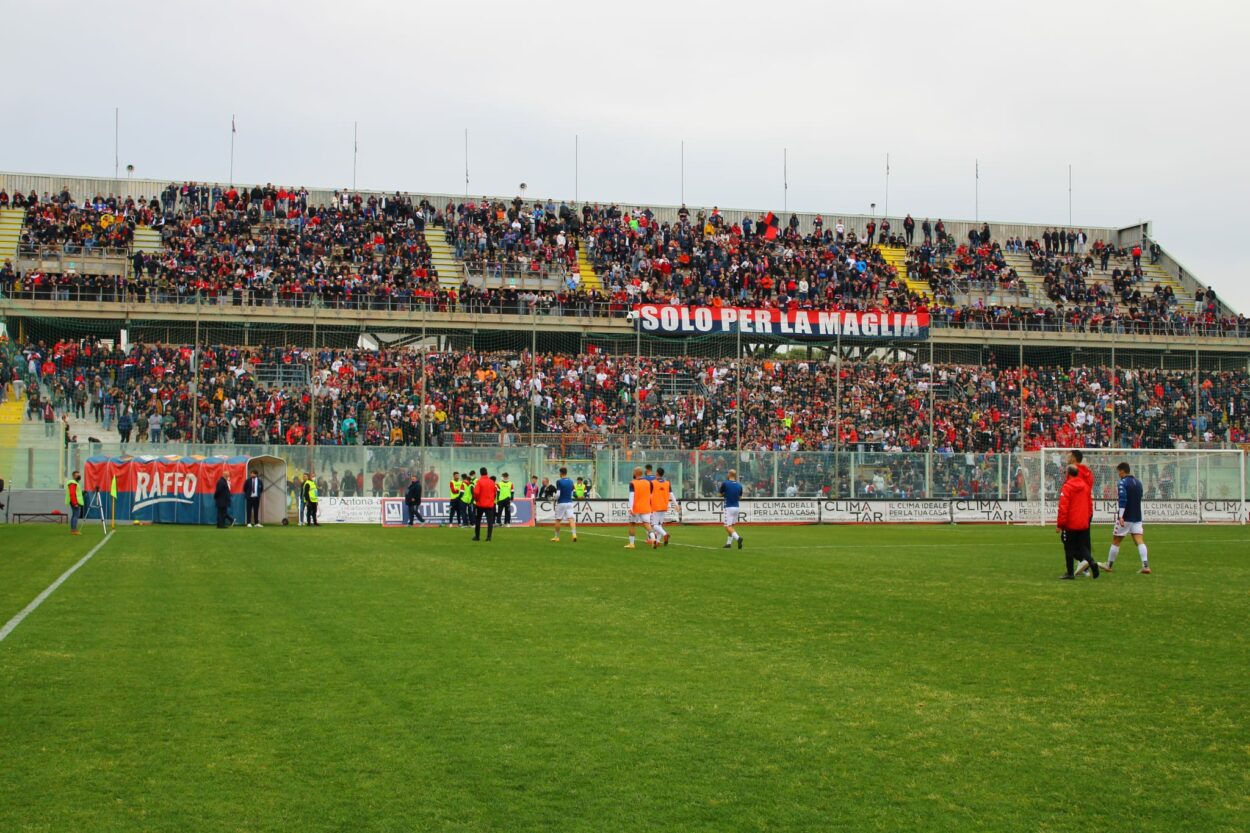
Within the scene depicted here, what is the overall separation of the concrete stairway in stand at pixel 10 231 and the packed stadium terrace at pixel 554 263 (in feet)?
2.48

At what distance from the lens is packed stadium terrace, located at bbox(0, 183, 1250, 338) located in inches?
Result: 2112

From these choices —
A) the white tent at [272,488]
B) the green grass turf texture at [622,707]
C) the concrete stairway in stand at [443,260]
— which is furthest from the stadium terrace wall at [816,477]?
the green grass turf texture at [622,707]

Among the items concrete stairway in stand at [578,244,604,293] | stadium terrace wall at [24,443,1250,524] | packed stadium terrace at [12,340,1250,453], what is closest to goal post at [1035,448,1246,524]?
stadium terrace wall at [24,443,1250,524]

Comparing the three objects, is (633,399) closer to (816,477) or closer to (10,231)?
(816,477)

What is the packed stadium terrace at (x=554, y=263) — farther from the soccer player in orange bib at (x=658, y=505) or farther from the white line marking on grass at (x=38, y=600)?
the white line marking on grass at (x=38, y=600)

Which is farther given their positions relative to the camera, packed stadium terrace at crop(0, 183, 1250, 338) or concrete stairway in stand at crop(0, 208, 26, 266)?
concrete stairway in stand at crop(0, 208, 26, 266)

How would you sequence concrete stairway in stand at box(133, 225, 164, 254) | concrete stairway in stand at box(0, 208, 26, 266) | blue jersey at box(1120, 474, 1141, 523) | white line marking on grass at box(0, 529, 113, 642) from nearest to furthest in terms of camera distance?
1. white line marking on grass at box(0, 529, 113, 642)
2. blue jersey at box(1120, 474, 1141, 523)
3. concrete stairway in stand at box(0, 208, 26, 266)
4. concrete stairway in stand at box(133, 225, 164, 254)

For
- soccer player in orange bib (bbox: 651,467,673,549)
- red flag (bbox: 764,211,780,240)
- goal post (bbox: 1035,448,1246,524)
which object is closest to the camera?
soccer player in orange bib (bbox: 651,467,673,549)

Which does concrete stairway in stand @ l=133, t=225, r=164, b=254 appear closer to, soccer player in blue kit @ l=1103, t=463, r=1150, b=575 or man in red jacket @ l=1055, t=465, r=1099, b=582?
soccer player in blue kit @ l=1103, t=463, r=1150, b=575

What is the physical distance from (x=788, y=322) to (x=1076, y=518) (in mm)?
38881

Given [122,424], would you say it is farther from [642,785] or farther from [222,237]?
[642,785]

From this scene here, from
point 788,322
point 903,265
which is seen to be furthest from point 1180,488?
point 903,265

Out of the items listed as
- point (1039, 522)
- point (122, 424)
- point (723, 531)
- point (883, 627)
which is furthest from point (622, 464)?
point (883, 627)

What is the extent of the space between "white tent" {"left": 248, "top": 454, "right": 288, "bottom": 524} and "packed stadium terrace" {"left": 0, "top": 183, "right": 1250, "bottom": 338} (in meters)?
12.1
